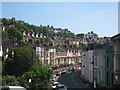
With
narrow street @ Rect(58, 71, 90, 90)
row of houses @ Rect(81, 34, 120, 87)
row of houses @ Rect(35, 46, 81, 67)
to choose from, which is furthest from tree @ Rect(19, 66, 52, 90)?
row of houses @ Rect(35, 46, 81, 67)

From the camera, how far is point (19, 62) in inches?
743

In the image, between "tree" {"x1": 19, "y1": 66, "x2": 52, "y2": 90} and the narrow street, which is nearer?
"tree" {"x1": 19, "y1": 66, "x2": 52, "y2": 90}

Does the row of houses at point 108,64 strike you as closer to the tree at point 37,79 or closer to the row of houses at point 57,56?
the tree at point 37,79

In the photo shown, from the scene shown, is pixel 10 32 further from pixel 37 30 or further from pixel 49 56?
pixel 37 30

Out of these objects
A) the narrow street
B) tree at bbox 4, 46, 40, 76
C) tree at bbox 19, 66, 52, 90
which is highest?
tree at bbox 4, 46, 40, 76

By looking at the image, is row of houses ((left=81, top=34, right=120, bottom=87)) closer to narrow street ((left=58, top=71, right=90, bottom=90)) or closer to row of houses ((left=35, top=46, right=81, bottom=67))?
narrow street ((left=58, top=71, right=90, bottom=90))

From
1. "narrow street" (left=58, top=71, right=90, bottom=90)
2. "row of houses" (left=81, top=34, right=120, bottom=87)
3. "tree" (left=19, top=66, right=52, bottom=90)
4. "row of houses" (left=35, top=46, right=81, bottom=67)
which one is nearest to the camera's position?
"row of houses" (left=81, top=34, right=120, bottom=87)

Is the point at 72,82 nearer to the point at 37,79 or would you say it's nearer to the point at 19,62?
the point at 19,62

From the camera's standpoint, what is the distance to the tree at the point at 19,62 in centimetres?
1855

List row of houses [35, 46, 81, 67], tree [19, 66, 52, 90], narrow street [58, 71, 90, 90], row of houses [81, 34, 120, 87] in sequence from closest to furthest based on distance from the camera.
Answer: row of houses [81, 34, 120, 87] → tree [19, 66, 52, 90] → narrow street [58, 71, 90, 90] → row of houses [35, 46, 81, 67]

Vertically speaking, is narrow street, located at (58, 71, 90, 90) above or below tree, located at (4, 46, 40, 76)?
below

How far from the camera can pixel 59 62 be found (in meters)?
39.8

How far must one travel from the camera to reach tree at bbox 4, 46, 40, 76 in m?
18.5

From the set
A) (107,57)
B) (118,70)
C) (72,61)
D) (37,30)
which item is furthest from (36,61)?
(37,30)
